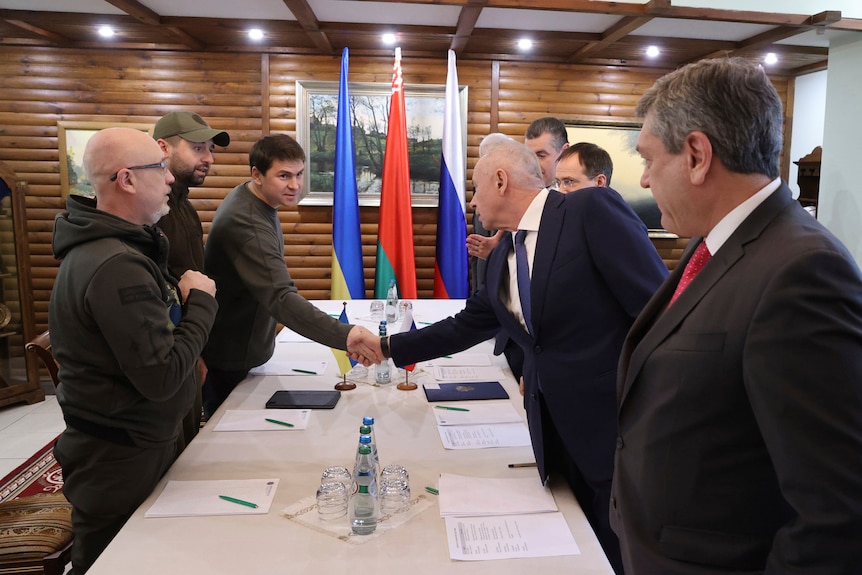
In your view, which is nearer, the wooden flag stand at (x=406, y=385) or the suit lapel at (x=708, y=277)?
the suit lapel at (x=708, y=277)

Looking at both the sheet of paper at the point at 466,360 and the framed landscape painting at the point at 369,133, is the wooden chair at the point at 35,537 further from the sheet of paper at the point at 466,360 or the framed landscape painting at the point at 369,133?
the framed landscape painting at the point at 369,133

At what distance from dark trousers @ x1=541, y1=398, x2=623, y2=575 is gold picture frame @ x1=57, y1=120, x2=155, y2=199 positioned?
475 centimetres

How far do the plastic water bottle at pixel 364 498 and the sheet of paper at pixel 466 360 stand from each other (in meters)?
1.29

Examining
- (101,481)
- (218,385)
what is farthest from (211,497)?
(218,385)

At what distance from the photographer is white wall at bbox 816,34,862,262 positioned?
4.59 metres

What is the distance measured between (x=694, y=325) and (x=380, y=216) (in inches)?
174

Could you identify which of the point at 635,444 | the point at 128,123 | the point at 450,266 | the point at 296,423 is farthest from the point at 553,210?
the point at 128,123

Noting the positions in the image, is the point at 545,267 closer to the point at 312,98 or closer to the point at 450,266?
the point at 450,266

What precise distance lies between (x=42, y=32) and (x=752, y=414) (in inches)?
226

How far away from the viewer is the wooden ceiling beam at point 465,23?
159 inches

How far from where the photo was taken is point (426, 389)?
231 centimetres

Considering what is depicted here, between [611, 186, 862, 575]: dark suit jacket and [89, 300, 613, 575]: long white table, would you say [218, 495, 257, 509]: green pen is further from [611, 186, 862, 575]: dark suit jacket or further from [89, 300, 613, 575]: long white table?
[611, 186, 862, 575]: dark suit jacket

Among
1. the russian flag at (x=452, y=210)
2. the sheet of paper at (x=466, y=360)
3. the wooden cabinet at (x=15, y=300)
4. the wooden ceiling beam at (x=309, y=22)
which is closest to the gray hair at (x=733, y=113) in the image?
the sheet of paper at (x=466, y=360)

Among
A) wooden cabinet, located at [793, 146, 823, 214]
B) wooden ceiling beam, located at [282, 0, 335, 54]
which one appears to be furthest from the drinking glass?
wooden cabinet, located at [793, 146, 823, 214]
